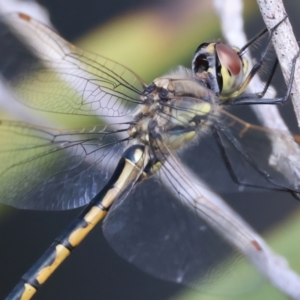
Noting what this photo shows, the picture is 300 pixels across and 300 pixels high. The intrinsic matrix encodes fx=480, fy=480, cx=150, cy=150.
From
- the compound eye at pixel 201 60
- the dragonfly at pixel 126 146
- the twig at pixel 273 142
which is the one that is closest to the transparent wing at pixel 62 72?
the dragonfly at pixel 126 146

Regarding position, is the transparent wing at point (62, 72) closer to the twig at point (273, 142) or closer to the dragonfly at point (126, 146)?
the dragonfly at point (126, 146)

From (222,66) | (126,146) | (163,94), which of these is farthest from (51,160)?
(222,66)

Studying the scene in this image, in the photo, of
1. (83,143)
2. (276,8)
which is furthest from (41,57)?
(276,8)

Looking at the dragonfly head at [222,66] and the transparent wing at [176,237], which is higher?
the dragonfly head at [222,66]

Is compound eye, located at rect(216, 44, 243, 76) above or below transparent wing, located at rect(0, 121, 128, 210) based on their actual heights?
above

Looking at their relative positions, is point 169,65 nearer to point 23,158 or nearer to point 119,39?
point 119,39

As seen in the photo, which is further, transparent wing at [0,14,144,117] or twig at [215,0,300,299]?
transparent wing at [0,14,144,117]

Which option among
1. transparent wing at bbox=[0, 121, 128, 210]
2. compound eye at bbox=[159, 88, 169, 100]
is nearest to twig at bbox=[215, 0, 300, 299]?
compound eye at bbox=[159, 88, 169, 100]

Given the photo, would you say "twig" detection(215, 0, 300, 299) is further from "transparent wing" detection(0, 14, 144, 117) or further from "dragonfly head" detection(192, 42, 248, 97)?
"transparent wing" detection(0, 14, 144, 117)

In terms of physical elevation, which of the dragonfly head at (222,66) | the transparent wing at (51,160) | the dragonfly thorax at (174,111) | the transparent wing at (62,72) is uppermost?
the dragonfly head at (222,66)
